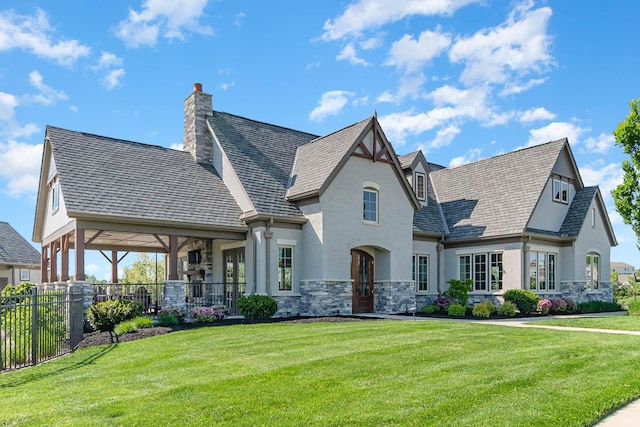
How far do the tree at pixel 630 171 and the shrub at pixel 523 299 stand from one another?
1035 cm

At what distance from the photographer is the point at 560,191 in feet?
83.0

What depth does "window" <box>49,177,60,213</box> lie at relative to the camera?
65.4 ft

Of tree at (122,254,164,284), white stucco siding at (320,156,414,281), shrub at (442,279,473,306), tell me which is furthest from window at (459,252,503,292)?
tree at (122,254,164,284)

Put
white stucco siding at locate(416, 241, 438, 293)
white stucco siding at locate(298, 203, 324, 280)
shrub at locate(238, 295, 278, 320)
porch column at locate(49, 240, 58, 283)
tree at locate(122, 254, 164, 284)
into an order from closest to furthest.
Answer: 1. shrub at locate(238, 295, 278, 320)
2. white stucco siding at locate(298, 203, 324, 280)
3. porch column at locate(49, 240, 58, 283)
4. white stucco siding at locate(416, 241, 438, 293)
5. tree at locate(122, 254, 164, 284)

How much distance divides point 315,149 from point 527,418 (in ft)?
56.9

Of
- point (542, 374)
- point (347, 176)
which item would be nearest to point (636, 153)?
point (347, 176)

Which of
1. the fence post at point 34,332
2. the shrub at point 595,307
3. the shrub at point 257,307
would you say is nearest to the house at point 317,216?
the shrub at point 595,307

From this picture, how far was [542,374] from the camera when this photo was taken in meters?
8.31

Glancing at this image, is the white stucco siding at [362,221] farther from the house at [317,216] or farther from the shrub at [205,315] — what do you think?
the shrub at [205,315]

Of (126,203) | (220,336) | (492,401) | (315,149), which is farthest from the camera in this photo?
(315,149)

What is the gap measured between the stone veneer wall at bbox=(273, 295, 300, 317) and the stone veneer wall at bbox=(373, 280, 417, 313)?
11.7 feet

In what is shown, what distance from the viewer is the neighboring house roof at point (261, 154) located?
782 inches

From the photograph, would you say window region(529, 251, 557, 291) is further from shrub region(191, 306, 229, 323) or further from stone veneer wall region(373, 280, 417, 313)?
shrub region(191, 306, 229, 323)

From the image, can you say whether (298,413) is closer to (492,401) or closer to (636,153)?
(492,401)
